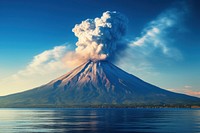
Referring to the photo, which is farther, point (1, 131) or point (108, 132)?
point (1, 131)

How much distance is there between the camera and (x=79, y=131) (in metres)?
65.0

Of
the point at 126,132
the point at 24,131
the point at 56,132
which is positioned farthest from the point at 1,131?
the point at 126,132

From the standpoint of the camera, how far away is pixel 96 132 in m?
62.6

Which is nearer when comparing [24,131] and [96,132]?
[96,132]

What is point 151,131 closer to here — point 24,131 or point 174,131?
point 174,131

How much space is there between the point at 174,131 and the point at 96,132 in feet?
44.8

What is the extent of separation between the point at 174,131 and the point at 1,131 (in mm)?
30737

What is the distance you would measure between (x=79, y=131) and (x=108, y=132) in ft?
18.1

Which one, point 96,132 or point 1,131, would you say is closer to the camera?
point 96,132

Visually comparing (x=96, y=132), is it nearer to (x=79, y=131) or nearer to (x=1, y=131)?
(x=79, y=131)

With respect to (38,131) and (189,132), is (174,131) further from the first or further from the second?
(38,131)

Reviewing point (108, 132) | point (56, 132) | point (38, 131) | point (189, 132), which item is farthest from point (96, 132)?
point (189, 132)

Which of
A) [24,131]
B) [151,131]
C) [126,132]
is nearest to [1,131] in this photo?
[24,131]

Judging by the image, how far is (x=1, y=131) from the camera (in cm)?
6738
